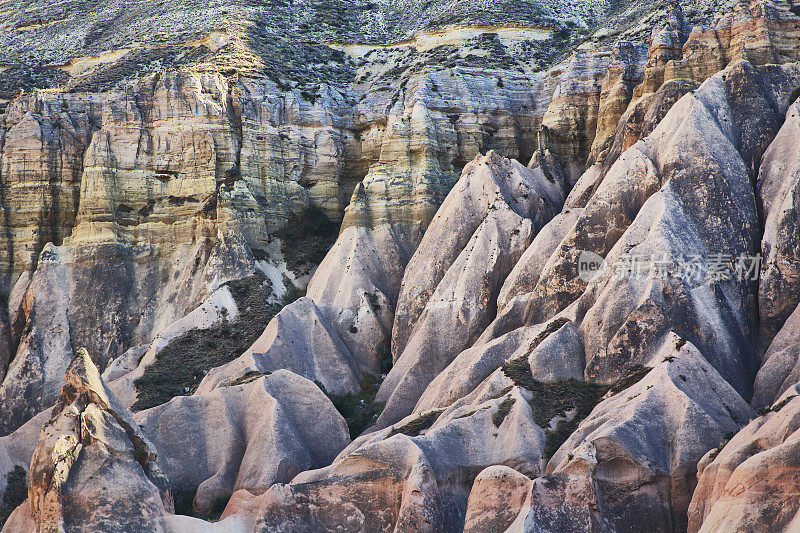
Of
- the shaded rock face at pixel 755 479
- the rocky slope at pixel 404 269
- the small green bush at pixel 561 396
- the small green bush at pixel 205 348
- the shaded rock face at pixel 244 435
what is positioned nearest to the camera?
the shaded rock face at pixel 755 479

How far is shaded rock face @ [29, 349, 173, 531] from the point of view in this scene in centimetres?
3731

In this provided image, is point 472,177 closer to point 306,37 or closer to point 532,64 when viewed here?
point 532,64

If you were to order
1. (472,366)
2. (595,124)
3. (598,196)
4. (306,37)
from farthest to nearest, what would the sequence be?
(306,37)
(595,124)
(598,196)
(472,366)

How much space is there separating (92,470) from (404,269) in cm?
2642

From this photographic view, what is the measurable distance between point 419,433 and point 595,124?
1074 inches

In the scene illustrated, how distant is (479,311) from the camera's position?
53469 millimetres

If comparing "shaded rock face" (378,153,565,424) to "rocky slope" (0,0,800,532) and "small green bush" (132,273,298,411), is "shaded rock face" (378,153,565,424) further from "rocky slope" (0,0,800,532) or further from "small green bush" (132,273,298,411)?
"small green bush" (132,273,298,411)

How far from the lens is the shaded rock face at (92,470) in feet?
122

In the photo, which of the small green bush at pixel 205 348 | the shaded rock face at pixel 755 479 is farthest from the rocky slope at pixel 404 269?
the small green bush at pixel 205 348

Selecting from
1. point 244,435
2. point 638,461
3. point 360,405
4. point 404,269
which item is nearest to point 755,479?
point 638,461

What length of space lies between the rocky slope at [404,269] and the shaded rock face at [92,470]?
11cm

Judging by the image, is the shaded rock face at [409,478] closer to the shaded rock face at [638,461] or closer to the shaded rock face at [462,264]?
the shaded rock face at [638,461]

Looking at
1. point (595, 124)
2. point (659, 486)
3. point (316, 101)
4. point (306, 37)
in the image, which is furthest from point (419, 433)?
point (306, 37)

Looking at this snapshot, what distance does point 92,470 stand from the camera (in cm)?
3828
